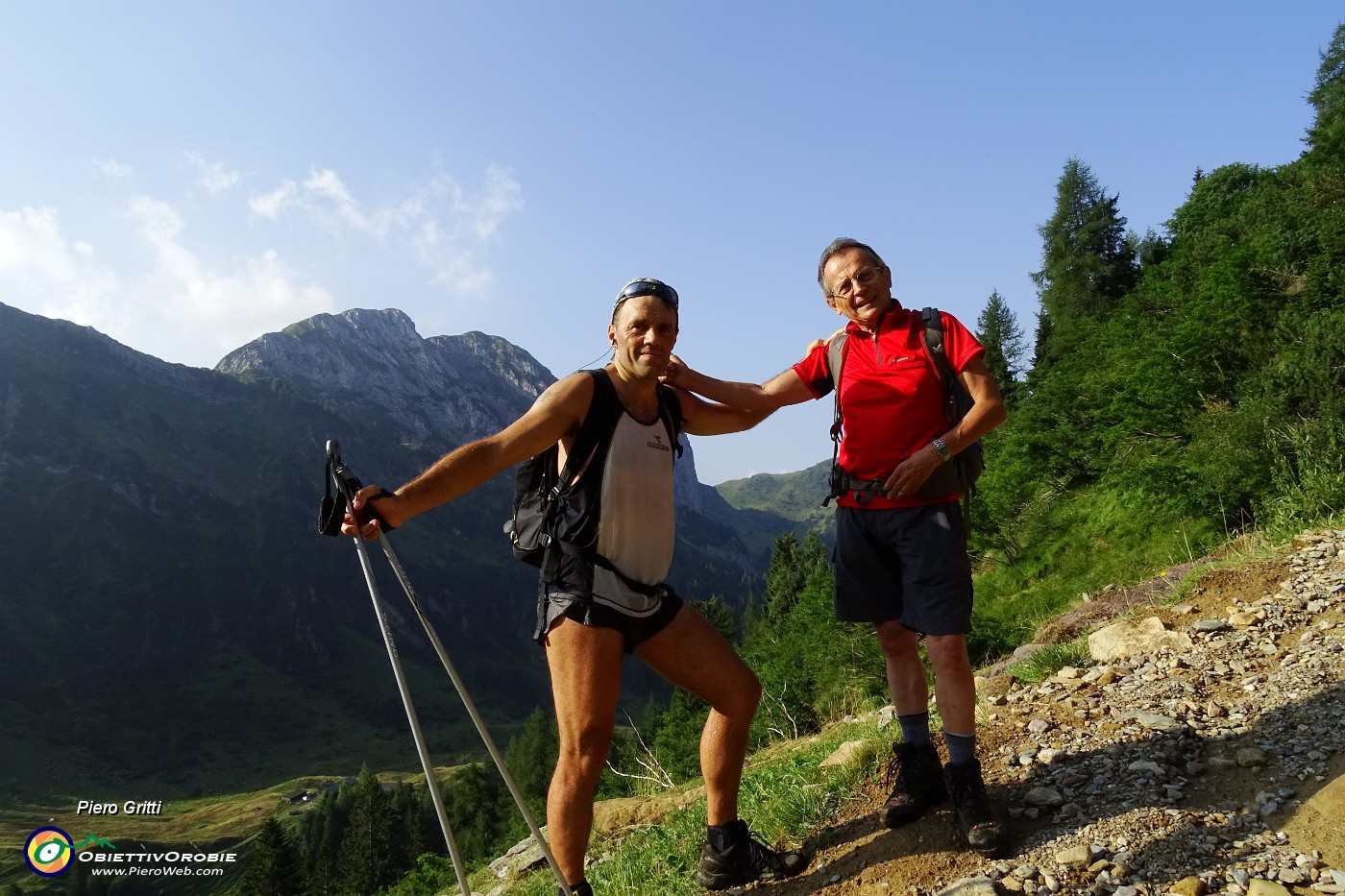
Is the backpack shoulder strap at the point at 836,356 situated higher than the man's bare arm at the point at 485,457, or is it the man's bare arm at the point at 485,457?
the backpack shoulder strap at the point at 836,356

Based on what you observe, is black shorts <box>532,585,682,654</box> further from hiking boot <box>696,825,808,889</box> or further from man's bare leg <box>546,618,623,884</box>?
hiking boot <box>696,825,808,889</box>

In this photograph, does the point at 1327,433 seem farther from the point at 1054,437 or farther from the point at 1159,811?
the point at 1054,437

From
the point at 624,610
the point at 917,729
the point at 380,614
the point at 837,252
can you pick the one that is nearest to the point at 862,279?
the point at 837,252

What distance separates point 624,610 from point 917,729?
64.6 inches

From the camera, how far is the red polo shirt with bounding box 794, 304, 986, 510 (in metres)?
3.68

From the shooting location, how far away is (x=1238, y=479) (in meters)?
14.5

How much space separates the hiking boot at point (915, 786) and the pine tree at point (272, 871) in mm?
56117

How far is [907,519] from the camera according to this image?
3623 mm

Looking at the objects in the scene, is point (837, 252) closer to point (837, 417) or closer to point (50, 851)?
point (837, 417)

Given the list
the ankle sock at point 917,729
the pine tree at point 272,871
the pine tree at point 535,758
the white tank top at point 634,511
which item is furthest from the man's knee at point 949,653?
the pine tree at point 535,758

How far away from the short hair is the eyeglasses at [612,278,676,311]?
0.89m

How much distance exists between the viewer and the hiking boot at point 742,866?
3.61 meters

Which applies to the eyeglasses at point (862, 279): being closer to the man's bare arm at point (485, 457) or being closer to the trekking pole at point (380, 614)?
the man's bare arm at point (485, 457)
